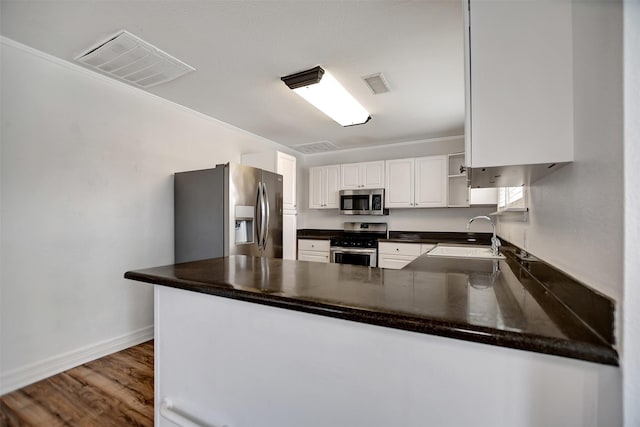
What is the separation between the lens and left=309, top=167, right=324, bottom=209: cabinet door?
4945 mm

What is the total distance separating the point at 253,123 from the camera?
12.2 feet

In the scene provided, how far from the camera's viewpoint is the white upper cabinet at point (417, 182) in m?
4.08

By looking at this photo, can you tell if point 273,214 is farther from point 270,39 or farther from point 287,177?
A: point 270,39

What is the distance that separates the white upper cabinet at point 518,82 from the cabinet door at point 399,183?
3.39 meters

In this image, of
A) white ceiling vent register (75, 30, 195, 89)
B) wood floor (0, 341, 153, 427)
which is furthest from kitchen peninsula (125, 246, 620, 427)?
white ceiling vent register (75, 30, 195, 89)

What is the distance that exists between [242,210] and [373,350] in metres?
2.38

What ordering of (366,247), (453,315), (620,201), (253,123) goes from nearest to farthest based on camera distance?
(620,201) < (453,315) < (253,123) < (366,247)

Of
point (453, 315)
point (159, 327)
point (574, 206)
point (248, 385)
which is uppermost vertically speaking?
point (574, 206)

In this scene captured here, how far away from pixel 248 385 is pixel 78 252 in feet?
7.27

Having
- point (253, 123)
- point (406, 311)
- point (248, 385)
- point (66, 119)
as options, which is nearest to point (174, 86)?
point (66, 119)

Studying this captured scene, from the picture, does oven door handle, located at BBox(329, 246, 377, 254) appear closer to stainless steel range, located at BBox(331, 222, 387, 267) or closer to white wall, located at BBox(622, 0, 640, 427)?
stainless steel range, located at BBox(331, 222, 387, 267)

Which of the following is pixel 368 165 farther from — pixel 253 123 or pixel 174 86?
pixel 174 86

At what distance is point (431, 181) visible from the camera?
4.14 metres

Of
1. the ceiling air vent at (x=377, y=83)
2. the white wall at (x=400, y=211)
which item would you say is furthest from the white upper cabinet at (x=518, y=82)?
the white wall at (x=400, y=211)
